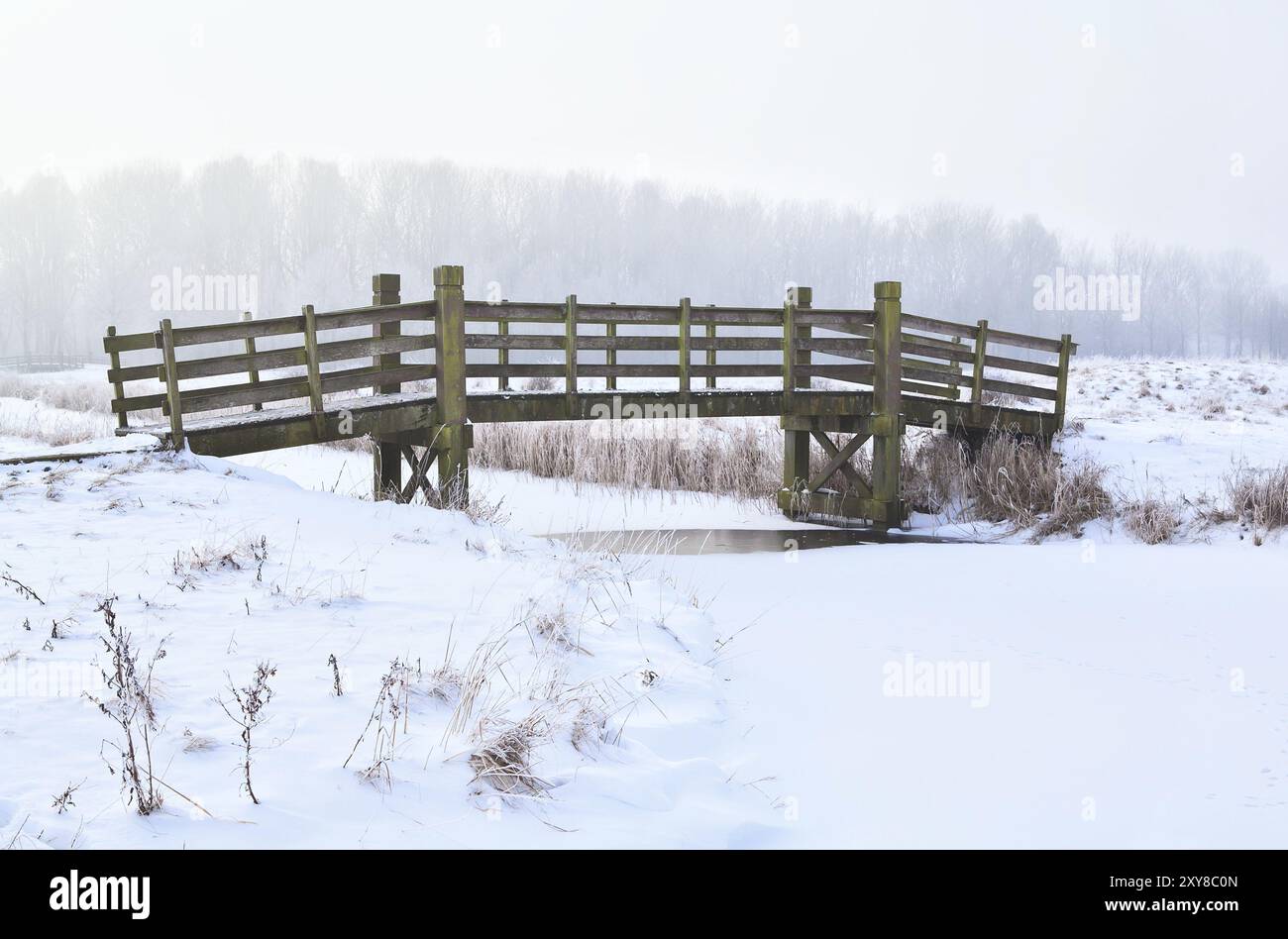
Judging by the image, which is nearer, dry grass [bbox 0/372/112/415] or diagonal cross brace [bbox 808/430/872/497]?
diagonal cross brace [bbox 808/430/872/497]

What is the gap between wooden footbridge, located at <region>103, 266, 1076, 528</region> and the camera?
9555 millimetres

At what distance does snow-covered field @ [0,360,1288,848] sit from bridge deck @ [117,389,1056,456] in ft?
1.53

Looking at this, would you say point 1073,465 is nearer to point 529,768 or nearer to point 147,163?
point 529,768

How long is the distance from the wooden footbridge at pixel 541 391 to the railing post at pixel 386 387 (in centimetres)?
3

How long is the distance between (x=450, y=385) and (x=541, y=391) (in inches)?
63.2

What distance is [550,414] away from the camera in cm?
1218

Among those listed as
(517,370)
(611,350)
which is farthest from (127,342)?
(611,350)

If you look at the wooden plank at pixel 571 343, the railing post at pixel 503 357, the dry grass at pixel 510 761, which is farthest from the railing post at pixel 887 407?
the dry grass at pixel 510 761

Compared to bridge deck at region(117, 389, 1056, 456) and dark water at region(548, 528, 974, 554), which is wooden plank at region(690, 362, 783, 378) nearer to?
bridge deck at region(117, 389, 1056, 456)

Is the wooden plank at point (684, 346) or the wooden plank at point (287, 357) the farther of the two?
the wooden plank at point (684, 346)

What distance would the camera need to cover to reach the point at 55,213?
216 feet

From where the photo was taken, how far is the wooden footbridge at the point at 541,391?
9.55 meters

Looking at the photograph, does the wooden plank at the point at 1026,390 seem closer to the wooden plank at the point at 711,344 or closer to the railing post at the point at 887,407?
the railing post at the point at 887,407

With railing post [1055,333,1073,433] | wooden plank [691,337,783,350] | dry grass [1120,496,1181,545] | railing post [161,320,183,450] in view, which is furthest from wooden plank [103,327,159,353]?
railing post [1055,333,1073,433]
